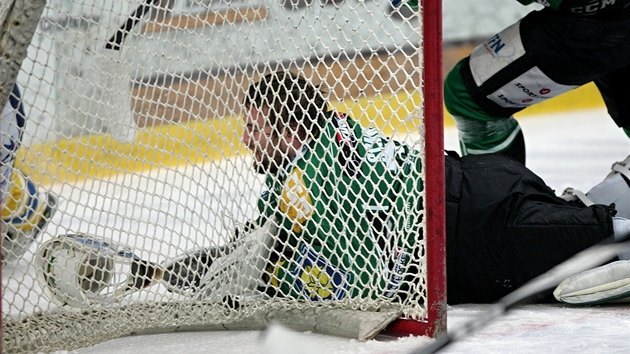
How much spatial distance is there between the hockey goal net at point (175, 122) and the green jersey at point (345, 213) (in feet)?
0.04

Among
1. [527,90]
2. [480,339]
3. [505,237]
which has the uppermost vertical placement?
[527,90]

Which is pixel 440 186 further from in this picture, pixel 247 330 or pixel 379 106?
pixel 247 330

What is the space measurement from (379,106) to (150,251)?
497mm

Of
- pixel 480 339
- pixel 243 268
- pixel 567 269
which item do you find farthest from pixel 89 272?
pixel 567 269

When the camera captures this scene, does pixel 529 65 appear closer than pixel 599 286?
No

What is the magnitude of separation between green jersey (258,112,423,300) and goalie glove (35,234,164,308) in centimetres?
26

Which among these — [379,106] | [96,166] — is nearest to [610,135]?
[379,106]

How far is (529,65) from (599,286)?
59 centimetres

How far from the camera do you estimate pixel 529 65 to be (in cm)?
203

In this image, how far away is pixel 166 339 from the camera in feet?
5.37

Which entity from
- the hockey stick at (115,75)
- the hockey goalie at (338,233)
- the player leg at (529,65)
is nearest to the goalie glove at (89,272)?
the hockey goalie at (338,233)

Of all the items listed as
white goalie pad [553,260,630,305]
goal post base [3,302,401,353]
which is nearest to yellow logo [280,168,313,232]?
goal post base [3,302,401,353]

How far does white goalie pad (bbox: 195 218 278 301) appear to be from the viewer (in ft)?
5.44

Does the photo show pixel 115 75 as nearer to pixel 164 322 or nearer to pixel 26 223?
pixel 164 322
